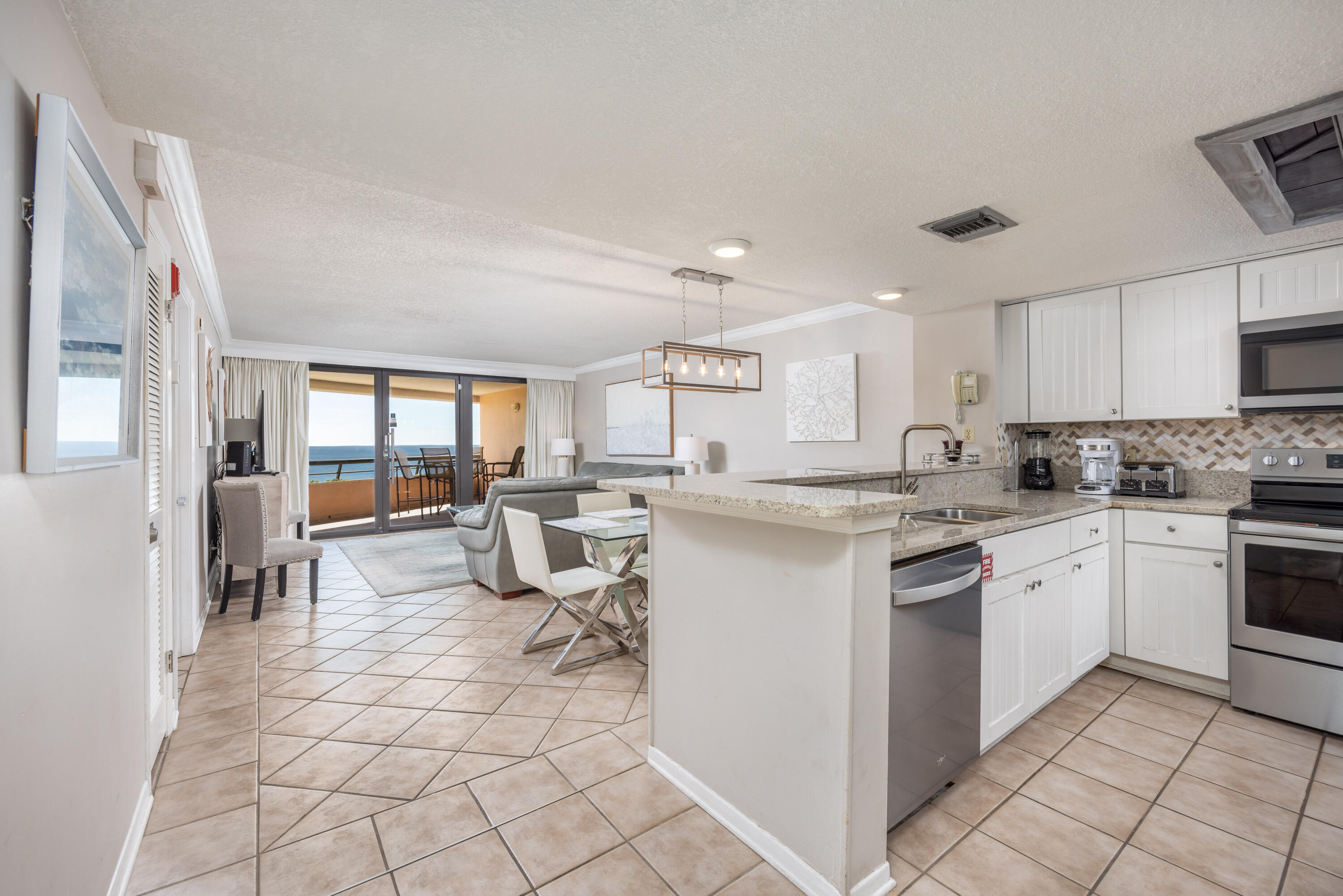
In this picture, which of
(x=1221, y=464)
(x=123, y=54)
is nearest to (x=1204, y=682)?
(x=1221, y=464)

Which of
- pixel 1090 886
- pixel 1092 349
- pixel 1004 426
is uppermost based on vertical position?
pixel 1092 349

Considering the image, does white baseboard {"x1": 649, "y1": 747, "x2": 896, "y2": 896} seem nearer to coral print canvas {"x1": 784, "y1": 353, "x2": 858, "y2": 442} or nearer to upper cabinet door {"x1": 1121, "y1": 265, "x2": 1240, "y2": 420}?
upper cabinet door {"x1": 1121, "y1": 265, "x2": 1240, "y2": 420}

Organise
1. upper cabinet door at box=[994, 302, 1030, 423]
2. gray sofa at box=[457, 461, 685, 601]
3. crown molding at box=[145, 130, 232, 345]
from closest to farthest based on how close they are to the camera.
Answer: crown molding at box=[145, 130, 232, 345]
upper cabinet door at box=[994, 302, 1030, 423]
gray sofa at box=[457, 461, 685, 601]

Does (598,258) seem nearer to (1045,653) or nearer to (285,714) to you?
(285,714)

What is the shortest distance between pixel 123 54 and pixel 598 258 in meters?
2.44

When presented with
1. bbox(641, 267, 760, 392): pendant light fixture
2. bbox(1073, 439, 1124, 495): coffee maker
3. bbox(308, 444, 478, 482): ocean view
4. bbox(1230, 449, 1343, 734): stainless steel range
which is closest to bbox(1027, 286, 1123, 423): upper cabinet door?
bbox(1073, 439, 1124, 495): coffee maker

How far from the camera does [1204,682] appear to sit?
2.65 metres

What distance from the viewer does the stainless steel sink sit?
2.65 metres

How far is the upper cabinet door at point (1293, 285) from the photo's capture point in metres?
2.52

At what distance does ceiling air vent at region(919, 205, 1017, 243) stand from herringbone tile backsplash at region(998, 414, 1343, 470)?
60.6 inches

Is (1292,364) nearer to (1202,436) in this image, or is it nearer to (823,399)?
(1202,436)

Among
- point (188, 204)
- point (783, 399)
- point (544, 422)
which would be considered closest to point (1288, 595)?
point (783, 399)

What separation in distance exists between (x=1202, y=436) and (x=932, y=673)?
262cm

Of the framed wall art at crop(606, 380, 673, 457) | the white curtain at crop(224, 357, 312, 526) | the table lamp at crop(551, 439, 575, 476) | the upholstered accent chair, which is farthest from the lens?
the table lamp at crop(551, 439, 575, 476)
